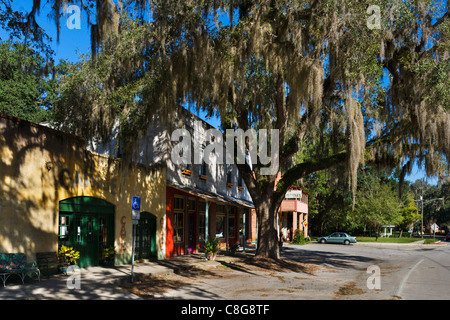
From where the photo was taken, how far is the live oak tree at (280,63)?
13391 mm

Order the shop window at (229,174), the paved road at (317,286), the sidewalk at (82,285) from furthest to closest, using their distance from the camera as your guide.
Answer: the shop window at (229,174) → the paved road at (317,286) → the sidewalk at (82,285)

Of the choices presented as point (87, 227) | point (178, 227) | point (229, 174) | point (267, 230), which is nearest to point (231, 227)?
point (229, 174)

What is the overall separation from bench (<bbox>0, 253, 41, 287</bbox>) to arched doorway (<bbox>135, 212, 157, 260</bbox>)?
6.69m

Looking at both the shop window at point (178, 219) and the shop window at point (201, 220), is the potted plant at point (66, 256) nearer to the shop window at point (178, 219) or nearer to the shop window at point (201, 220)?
the shop window at point (178, 219)

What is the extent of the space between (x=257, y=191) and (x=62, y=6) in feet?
37.4

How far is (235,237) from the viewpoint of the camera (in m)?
29.9

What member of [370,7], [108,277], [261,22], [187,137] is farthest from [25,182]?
[370,7]

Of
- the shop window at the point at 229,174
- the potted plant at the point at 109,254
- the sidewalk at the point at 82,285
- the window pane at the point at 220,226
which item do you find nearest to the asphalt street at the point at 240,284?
the sidewalk at the point at 82,285

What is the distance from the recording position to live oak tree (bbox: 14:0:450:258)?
13.4m

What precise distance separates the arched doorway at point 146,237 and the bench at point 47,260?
16.7 feet

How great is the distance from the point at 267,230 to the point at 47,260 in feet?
31.2

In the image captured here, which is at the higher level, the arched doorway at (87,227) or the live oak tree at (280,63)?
the live oak tree at (280,63)

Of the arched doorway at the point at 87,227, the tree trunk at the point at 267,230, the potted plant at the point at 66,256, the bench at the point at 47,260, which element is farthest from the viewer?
the tree trunk at the point at 267,230

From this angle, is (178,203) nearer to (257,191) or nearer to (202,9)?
(257,191)
